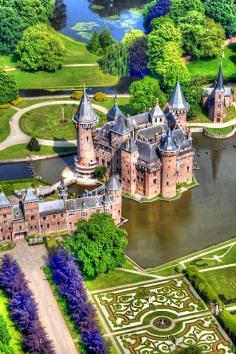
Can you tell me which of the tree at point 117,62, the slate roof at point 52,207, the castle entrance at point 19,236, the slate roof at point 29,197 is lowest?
the castle entrance at point 19,236

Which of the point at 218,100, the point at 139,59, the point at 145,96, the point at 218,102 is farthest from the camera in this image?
the point at 139,59

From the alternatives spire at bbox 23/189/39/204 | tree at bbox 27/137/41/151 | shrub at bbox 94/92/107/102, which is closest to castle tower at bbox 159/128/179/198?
spire at bbox 23/189/39/204

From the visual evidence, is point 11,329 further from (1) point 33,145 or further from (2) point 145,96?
(2) point 145,96

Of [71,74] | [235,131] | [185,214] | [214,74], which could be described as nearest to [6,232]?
[185,214]

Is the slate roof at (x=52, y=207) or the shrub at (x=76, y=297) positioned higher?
the slate roof at (x=52, y=207)

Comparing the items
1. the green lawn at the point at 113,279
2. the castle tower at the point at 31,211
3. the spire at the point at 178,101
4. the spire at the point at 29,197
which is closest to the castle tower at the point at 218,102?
the spire at the point at 178,101

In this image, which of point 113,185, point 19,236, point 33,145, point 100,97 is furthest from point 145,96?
point 19,236

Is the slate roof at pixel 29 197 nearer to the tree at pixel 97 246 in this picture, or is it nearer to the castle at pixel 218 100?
the tree at pixel 97 246
